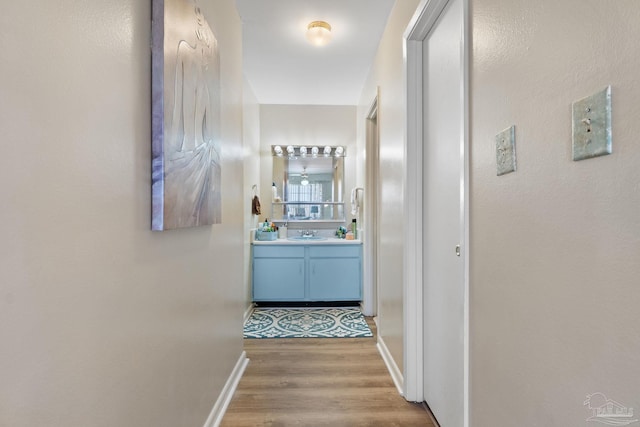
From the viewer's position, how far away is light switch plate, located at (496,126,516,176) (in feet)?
2.94

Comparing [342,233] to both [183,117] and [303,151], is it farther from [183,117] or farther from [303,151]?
[183,117]

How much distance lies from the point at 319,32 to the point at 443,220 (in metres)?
1.76

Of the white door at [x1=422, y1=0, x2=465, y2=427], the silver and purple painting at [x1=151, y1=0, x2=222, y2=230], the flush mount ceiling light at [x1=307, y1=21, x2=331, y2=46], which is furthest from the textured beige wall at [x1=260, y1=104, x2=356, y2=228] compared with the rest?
the silver and purple painting at [x1=151, y1=0, x2=222, y2=230]

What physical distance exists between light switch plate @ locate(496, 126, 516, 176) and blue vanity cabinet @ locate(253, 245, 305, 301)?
2.90 m

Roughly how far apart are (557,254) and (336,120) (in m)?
3.80

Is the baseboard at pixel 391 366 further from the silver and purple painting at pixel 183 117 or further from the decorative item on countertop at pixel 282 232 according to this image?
the decorative item on countertop at pixel 282 232

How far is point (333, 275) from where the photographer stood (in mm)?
3721

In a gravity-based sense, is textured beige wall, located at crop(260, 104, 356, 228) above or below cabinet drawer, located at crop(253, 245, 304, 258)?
above

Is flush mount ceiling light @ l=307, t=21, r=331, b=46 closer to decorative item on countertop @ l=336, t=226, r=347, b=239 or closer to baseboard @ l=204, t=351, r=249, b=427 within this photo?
decorative item on countertop @ l=336, t=226, r=347, b=239

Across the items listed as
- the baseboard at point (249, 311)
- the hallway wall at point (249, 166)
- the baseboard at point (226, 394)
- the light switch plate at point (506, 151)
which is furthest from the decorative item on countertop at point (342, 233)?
the light switch plate at point (506, 151)

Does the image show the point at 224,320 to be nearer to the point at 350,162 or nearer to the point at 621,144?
the point at 621,144

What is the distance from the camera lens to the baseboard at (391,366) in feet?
6.61

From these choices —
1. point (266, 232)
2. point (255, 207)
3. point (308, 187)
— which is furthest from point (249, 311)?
point (308, 187)

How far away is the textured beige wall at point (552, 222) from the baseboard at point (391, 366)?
3.28 feet
